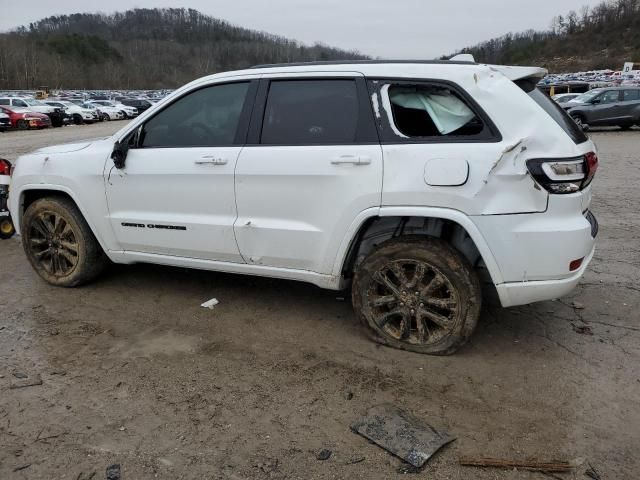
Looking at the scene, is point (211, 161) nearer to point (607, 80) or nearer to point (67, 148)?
point (67, 148)

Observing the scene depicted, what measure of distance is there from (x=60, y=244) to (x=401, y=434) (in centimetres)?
341

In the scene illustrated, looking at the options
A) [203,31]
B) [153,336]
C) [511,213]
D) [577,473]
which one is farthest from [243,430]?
[203,31]

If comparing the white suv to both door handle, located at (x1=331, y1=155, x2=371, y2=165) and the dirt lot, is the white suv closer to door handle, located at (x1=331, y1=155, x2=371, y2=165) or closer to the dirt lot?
door handle, located at (x1=331, y1=155, x2=371, y2=165)

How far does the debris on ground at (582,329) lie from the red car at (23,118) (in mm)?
28386

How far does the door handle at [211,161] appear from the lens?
12.6 ft

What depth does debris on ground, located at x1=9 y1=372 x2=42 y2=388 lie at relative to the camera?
3.30 metres

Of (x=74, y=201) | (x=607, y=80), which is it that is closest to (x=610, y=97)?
(x=74, y=201)

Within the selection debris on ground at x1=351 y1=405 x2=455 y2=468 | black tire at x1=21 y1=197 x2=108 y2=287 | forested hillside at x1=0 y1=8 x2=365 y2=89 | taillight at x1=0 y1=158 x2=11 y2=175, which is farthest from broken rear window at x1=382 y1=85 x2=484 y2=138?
forested hillside at x1=0 y1=8 x2=365 y2=89

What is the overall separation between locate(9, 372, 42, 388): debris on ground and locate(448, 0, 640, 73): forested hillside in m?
113

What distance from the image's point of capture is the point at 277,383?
3.30m

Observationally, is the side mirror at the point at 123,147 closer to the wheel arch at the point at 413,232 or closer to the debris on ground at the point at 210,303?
the debris on ground at the point at 210,303

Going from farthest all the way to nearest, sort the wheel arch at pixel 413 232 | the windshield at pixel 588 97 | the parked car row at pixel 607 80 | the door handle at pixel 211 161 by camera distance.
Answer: the parked car row at pixel 607 80 < the windshield at pixel 588 97 < the door handle at pixel 211 161 < the wheel arch at pixel 413 232

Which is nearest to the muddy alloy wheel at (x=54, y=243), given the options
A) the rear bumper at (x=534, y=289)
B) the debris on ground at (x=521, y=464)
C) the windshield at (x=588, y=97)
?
the rear bumper at (x=534, y=289)

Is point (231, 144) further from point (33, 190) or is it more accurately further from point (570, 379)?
point (570, 379)
